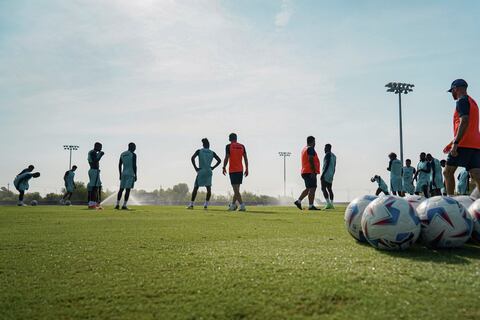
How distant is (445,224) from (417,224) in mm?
327

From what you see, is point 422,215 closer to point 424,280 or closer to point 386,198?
point 386,198

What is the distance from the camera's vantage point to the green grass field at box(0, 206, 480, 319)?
2180 mm

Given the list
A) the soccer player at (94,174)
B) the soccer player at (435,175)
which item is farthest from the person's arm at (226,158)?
the soccer player at (435,175)

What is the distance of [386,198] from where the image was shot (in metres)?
4.43

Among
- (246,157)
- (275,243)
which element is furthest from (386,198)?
(246,157)

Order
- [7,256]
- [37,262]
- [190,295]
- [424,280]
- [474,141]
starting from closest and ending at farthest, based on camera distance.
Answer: [190,295], [424,280], [37,262], [7,256], [474,141]

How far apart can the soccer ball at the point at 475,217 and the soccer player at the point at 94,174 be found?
1386cm

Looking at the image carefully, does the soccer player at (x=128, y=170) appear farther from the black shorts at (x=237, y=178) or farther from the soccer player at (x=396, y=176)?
the soccer player at (x=396, y=176)

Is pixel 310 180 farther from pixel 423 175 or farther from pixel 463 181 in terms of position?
pixel 463 181

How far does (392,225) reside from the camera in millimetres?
4133

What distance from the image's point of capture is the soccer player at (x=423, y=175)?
20084 mm

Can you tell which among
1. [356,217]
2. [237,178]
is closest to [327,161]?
[237,178]

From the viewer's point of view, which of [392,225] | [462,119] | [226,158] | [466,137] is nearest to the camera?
[392,225]

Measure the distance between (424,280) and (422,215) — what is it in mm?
1967
